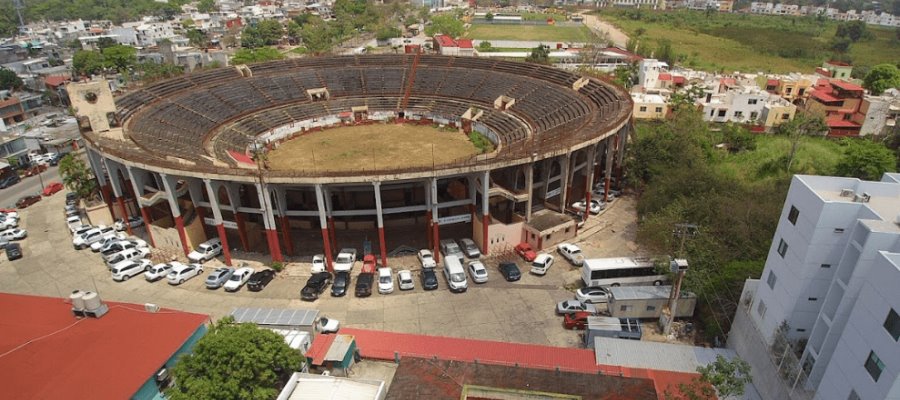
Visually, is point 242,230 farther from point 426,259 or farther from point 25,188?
point 25,188

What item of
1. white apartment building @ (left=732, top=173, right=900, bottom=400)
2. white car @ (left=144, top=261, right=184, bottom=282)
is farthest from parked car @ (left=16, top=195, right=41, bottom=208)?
white apartment building @ (left=732, top=173, right=900, bottom=400)

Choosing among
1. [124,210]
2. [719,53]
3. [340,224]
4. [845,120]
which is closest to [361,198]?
[340,224]

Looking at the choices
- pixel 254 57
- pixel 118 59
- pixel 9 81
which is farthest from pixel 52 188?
pixel 118 59

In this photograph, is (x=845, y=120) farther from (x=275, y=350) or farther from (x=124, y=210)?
(x=124, y=210)

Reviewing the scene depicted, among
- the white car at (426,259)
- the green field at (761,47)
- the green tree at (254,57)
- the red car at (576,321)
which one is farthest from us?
the green field at (761,47)

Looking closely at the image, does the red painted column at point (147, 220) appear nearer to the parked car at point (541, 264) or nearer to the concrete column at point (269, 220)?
the concrete column at point (269, 220)

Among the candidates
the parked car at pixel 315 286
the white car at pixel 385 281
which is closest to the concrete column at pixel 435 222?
the white car at pixel 385 281

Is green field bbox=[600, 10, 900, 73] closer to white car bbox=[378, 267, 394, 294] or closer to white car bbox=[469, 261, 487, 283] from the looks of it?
white car bbox=[469, 261, 487, 283]
